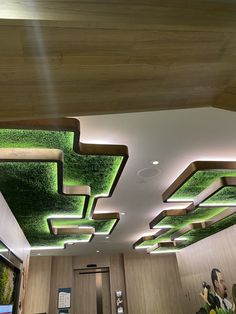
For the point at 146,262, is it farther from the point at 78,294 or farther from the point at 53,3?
the point at 53,3

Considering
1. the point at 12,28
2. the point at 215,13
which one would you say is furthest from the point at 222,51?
the point at 12,28

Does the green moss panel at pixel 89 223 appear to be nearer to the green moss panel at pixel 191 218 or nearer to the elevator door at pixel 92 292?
the green moss panel at pixel 191 218

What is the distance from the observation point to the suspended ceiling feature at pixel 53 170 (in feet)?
7.60

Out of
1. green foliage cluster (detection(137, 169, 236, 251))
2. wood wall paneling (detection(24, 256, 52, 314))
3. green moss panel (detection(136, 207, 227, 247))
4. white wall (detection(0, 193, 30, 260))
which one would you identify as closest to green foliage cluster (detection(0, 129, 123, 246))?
white wall (detection(0, 193, 30, 260))

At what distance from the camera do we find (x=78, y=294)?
9062 millimetres

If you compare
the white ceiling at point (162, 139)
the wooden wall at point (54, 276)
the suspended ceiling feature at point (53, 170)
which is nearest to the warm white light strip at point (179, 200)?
the white ceiling at point (162, 139)

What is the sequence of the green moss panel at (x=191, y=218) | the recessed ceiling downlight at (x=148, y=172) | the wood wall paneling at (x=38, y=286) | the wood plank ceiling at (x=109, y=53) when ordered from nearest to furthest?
the wood plank ceiling at (x=109, y=53) < the recessed ceiling downlight at (x=148, y=172) < the green moss panel at (x=191, y=218) < the wood wall paneling at (x=38, y=286)

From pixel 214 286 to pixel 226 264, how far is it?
0.94 metres

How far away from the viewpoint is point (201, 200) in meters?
4.07

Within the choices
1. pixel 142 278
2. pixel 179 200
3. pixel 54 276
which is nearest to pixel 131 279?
pixel 142 278

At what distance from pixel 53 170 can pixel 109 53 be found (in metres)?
1.97

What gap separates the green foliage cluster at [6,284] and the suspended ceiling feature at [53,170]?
2.96 feet

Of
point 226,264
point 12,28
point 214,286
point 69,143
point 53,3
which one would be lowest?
point 214,286

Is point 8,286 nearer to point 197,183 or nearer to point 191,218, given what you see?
point 197,183
